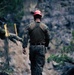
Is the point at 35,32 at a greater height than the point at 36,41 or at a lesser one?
greater

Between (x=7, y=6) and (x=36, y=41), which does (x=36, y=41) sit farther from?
(x=7, y=6)

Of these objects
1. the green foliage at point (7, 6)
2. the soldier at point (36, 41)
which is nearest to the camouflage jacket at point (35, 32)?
the soldier at point (36, 41)

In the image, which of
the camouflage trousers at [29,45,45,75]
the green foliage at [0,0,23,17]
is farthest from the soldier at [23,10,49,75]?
the green foliage at [0,0,23,17]

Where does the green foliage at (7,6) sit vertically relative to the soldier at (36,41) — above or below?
above

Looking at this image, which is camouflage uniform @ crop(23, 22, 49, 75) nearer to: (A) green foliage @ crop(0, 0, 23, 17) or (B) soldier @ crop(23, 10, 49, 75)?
(B) soldier @ crop(23, 10, 49, 75)

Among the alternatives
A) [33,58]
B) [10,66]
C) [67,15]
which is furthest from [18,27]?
[33,58]

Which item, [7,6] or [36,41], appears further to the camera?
[7,6]

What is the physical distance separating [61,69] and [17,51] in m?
3.20

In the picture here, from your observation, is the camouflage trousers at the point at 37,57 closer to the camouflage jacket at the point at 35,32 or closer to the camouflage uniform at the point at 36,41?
the camouflage uniform at the point at 36,41

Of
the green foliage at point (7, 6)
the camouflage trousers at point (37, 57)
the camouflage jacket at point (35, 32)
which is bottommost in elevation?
the camouflage trousers at point (37, 57)

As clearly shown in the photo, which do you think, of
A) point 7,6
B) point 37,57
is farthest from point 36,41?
point 7,6

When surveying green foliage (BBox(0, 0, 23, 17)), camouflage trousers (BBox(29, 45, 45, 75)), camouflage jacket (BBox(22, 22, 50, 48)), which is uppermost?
green foliage (BBox(0, 0, 23, 17))

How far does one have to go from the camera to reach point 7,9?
52.6 feet

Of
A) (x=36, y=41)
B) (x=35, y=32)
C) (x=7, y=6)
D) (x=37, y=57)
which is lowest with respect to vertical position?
(x=37, y=57)
